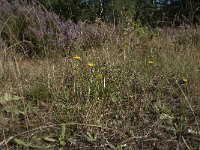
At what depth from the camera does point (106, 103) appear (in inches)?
91.7

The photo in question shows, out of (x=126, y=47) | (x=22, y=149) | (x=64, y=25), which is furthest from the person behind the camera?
(x=64, y=25)

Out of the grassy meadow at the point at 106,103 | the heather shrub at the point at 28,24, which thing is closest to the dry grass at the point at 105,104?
the grassy meadow at the point at 106,103

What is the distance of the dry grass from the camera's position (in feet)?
6.41

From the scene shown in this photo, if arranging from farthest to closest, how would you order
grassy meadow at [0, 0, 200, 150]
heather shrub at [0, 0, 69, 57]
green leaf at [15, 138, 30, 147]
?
heather shrub at [0, 0, 69, 57], grassy meadow at [0, 0, 200, 150], green leaf at [15, 138, 30, 147]

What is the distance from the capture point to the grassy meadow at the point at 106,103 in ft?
6.41

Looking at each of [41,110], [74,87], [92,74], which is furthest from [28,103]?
[92,74]

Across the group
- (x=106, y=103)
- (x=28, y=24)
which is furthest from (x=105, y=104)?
(x=28, y=24)

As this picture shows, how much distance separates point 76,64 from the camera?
2711 millimetres

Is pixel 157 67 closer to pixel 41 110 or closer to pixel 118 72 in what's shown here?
pixel 118 72

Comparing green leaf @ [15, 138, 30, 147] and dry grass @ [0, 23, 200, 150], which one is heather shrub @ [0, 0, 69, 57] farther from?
green leaf @ [15, 138, 30, 147]

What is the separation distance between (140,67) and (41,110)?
100 cm

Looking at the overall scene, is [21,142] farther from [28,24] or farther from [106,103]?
[28,24]

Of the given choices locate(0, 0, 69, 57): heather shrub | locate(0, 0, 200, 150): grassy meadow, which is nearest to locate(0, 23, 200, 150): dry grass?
locate(0, 0, 200, 150): grassy meadow

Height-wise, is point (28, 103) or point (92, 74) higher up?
point (92, 74)
